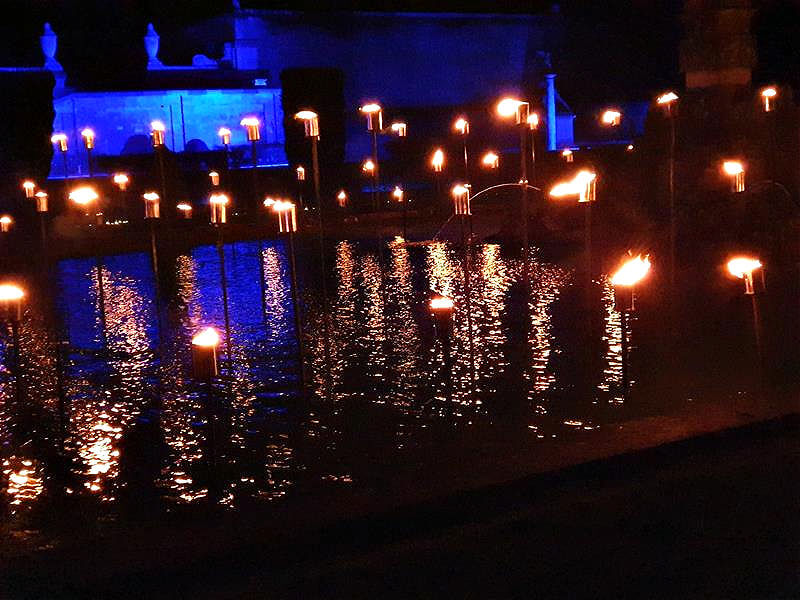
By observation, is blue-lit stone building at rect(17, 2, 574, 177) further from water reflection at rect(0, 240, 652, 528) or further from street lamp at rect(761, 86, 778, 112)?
street lamp at rect(761, 86, 778, 112)

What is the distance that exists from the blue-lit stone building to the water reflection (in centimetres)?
2831

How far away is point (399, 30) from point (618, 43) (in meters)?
14.3

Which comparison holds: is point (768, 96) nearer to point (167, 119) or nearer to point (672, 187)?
point (672, 187)

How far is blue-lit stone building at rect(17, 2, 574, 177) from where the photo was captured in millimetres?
41219

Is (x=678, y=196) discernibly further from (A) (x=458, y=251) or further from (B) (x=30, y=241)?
(B) (x=30, y=241)

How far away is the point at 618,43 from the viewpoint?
5881cm

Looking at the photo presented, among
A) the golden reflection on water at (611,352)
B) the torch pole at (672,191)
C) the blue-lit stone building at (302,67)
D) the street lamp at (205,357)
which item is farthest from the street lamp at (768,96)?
the blue-lit stone building at (302,67)

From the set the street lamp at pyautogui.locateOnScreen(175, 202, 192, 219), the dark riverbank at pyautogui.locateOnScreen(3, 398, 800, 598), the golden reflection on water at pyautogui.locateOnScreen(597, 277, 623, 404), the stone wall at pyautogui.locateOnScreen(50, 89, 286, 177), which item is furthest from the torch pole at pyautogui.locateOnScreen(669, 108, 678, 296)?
the stone wall at pyautogui.locateOnScreen(50, 89, 286, 177)

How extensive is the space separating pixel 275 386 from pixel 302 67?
136 ft

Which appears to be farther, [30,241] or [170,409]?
[30,241]

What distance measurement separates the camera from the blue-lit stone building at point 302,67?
41219mm

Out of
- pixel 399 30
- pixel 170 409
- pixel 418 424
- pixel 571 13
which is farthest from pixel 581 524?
pixel 571 13

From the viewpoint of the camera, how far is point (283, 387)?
8.32 m

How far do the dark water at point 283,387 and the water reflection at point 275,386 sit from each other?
2 cm
